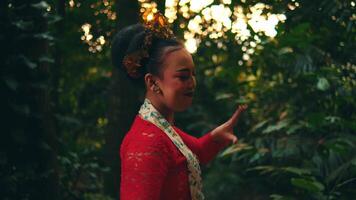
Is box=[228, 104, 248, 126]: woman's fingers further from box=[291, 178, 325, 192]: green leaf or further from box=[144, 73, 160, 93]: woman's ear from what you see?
Answer: box=[291, 178, 325, 192]: green leaf

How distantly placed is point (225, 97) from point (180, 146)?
14.5 feet

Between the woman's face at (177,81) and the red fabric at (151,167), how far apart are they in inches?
5.5

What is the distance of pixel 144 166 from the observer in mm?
2266

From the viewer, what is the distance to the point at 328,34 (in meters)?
5.59

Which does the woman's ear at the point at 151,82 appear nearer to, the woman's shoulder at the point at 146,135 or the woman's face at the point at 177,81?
the woman's face at the point at 177,81

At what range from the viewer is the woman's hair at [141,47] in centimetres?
260

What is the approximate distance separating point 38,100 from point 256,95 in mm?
3809

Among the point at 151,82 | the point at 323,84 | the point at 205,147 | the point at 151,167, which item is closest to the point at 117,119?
the point at 323,84

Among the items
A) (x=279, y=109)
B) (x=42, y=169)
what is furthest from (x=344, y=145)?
(x=42, y=169)

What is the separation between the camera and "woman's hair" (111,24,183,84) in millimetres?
2604

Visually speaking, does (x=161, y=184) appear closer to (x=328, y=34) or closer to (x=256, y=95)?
(x=328, y=34)

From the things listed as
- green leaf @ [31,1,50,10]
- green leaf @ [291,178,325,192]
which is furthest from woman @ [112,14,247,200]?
green leaf @ [291,178,325,192]

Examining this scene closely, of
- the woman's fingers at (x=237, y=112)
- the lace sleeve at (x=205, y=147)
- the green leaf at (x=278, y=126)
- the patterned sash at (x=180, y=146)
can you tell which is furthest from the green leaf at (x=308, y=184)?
the patterned sash at (x=180, y=146)

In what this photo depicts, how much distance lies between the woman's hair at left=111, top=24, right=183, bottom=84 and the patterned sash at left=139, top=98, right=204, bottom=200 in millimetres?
173
